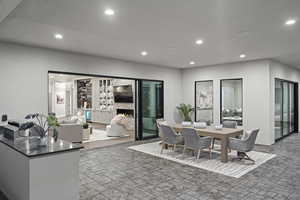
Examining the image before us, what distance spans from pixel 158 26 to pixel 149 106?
178 inches

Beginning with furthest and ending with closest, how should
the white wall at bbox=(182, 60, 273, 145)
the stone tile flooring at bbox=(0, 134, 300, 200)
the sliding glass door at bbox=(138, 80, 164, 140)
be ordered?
the sliding glass door at bbox=(138, 80, 164, 140) < the white wall at bbox=(182, 60, 273, 145) < the stone tile flooring at bbox=(0, 134, 300, 200)

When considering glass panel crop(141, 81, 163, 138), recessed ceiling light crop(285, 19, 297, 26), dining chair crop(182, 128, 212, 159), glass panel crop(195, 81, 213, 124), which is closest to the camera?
recessed ceiling light crop(285, 19, 297, 26)

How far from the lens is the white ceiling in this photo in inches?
109

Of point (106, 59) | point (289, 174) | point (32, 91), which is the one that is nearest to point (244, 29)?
point (289, 174)

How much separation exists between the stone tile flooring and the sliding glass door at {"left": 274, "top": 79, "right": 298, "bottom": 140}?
2497 mm

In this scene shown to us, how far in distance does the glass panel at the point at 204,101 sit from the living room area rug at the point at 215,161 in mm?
2592

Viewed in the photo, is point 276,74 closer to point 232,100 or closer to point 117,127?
point 232,100

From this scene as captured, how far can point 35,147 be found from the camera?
2680 mm

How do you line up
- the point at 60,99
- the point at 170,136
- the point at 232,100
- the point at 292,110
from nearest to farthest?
the point at 170,136 → the point at 232,100 → the point at 292,110 → the point at 60,99

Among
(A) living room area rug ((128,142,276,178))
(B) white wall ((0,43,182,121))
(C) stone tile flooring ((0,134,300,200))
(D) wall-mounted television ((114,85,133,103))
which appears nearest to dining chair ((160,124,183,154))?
(A) living room area rug ((128,142,276,178))

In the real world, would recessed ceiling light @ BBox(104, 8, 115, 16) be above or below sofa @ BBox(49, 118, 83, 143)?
above

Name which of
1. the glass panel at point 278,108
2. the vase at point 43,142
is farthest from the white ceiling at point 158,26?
the glass panel at point 278,108

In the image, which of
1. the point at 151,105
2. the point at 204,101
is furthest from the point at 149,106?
the point at 204,101

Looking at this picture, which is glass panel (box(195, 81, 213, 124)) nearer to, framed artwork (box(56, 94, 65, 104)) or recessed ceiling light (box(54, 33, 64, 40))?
recessed ceiling light (box(54, 33, 64, 40))
